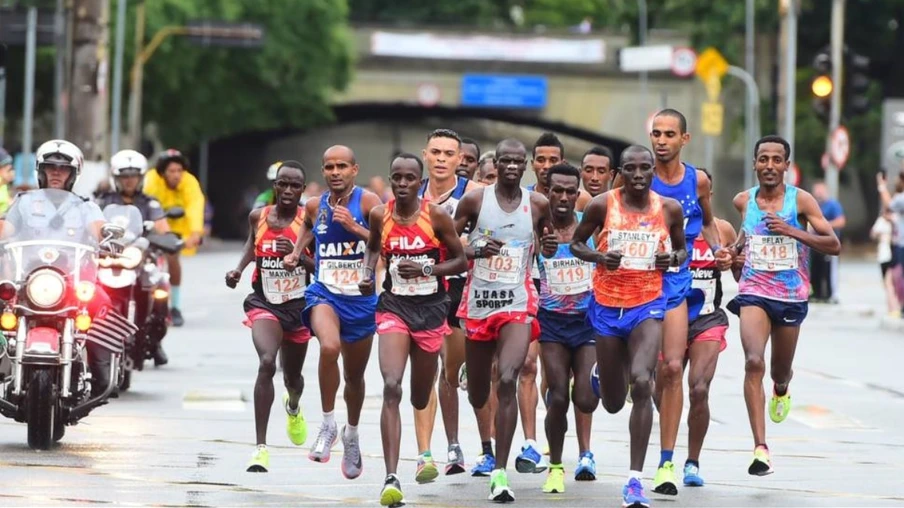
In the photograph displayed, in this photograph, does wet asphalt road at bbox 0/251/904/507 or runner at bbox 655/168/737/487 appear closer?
wet asphalt road at bbox 0/251/904/507

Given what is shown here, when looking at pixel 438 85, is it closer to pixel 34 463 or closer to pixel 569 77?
pixel 569 77

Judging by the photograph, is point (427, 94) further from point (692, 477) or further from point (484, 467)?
point (692, 477)

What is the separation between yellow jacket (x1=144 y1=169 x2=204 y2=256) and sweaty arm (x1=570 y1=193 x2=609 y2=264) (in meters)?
11.2

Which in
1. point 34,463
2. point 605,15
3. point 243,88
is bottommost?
point 34,463

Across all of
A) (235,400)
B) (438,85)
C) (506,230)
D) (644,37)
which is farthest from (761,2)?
(506,230)

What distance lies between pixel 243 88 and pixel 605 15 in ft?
154

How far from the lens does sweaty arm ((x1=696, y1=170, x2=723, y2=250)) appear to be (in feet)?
40.1

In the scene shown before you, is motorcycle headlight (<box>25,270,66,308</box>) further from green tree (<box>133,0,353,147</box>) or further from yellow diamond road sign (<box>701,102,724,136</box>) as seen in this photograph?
green tree (<box>133,0,353,147</box>)

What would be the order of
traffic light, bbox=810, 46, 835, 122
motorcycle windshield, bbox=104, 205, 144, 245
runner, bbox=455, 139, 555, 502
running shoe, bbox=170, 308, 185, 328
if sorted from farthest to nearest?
traffic light, bbox=810, 46, 835, 122
running shoe, bbox=170, 308, 185, 328
motorcycle windshield, bbox=104, 205, 144, 245
runner, bbox=455, 139, 555, 502

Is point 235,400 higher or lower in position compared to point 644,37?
lower

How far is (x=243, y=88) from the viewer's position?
60.1 meters

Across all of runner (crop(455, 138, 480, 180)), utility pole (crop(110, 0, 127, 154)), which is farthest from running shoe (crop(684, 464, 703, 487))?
utility pole (crop(110, 0, 127, 154))

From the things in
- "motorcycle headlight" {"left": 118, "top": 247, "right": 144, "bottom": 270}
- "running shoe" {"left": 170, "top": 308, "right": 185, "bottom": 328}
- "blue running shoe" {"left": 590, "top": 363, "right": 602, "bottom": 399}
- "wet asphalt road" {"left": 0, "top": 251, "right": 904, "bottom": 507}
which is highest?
"motorcycle headlight" {"left": 118, "top": 247, "right": 144, "bottom": 270}

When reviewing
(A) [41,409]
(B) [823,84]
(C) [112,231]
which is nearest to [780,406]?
(C) [112,231]
